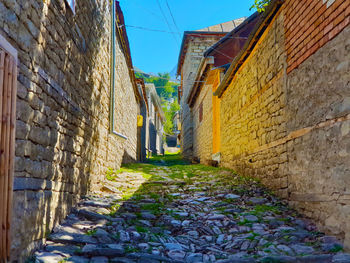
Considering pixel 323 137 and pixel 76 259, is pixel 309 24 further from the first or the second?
pixel 76 259

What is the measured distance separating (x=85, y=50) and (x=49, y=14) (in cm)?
174

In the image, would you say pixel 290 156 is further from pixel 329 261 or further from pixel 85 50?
pixel 85 50

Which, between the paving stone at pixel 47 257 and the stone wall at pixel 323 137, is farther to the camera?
the stone wall at pixel 323 137

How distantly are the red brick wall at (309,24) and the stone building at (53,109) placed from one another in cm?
336

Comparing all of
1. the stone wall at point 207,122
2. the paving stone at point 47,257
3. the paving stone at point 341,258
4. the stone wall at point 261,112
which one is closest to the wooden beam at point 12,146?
the paving stone at point 47,257

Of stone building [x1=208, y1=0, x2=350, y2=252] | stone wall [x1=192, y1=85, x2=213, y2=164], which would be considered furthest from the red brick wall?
stone wall [x1=192, y1=85, x2=213, y2=164]

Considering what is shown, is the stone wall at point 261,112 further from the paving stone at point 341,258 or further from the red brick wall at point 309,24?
the paving stone at point 341,258

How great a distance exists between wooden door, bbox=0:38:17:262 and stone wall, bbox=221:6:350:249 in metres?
3.33

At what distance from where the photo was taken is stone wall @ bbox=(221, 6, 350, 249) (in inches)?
127

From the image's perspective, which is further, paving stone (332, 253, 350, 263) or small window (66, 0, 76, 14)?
small window (66, 0, 76, 14)

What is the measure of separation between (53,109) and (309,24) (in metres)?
3.64

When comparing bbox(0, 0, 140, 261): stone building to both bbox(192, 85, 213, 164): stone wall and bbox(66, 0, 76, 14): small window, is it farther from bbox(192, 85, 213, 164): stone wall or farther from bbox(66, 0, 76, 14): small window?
bbox(192, 85, 213, 164): stone wall

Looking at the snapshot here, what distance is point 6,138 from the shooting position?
7.93ft

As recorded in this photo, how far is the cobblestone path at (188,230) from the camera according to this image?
124 inches
